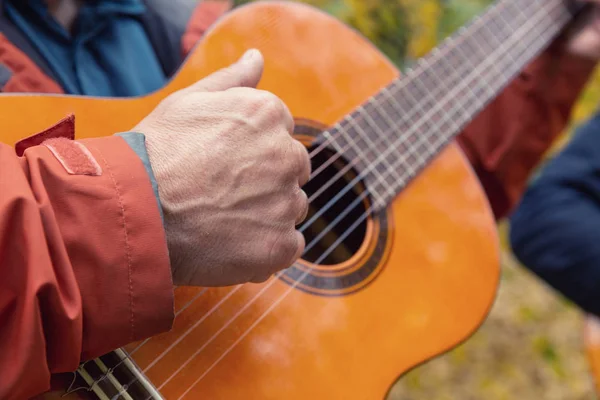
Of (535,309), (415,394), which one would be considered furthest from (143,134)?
(535,309)

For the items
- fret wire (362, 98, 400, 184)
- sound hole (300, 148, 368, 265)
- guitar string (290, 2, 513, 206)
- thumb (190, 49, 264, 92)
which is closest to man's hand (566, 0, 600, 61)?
guitar string (290, 2, 513, 206)

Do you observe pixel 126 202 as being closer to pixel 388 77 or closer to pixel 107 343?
pixel 107 343

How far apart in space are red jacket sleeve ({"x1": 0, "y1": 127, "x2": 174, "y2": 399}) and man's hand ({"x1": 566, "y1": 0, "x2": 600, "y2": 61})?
3.83ft

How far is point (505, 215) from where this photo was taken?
143 cm

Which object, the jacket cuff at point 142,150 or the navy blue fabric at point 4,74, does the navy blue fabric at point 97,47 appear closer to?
the navy blue fabric at point 4,74

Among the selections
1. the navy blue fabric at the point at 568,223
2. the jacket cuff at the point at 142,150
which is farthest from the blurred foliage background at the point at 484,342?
the jacket cuff at the point at 142,150

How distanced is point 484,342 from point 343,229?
1.79 m

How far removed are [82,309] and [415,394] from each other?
2.04 m

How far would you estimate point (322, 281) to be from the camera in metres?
0.81

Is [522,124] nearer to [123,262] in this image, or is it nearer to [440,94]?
[440,94]

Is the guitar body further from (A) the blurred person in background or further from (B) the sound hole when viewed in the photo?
(A) the blurred person in background

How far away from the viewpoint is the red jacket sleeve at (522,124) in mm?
1312

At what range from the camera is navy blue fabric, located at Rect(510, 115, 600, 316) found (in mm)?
1265

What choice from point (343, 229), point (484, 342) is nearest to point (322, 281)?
point (343, 229)
